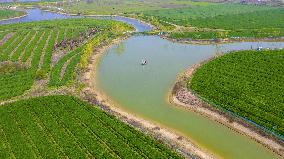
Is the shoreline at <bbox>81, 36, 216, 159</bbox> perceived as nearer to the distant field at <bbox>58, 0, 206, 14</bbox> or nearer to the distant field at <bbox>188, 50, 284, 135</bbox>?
the distant field at <bbox>188, 50, 284, 135</bbox>

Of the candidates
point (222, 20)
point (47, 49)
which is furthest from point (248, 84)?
point (222, 20)

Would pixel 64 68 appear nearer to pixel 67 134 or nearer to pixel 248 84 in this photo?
pixel 67 134

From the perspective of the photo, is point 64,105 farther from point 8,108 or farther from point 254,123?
point 254,123

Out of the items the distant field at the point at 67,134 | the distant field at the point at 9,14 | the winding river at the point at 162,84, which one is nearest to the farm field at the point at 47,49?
the winding river at the point at 162,84

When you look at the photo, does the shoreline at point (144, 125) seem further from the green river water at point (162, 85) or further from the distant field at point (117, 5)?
the distant field at point (117, 5)

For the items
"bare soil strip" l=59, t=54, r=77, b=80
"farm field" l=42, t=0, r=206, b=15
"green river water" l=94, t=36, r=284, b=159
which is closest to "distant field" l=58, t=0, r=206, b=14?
"farm field" l=42, t=0, r=206, b=15

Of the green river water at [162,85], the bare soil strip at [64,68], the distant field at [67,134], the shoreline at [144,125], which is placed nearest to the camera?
the distant field at [67,134]
